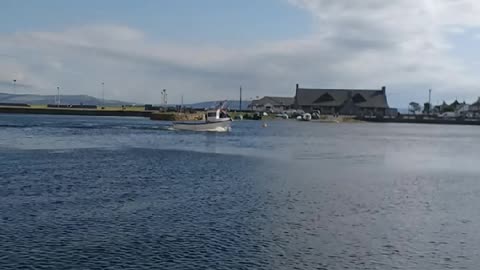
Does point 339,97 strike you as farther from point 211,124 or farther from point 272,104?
point 211,124

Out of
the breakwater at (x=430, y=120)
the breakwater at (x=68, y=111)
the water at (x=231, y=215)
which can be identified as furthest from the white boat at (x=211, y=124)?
the breakwater at (x=430, y=120)

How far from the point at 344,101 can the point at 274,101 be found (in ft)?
104

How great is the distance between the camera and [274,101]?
17525cm

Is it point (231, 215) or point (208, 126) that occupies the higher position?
point (208, 126)

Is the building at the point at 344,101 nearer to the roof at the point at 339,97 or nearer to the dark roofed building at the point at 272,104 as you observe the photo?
the roof at the point at 339,97

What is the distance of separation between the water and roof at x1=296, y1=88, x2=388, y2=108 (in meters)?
114

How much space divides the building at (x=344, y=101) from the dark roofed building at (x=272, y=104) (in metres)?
16.1

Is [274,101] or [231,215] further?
[274,101]

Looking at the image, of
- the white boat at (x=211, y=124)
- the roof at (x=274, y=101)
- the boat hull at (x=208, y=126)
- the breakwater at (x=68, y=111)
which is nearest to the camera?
the white boat at (x=211, y=124)

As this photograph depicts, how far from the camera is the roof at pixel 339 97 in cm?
14650

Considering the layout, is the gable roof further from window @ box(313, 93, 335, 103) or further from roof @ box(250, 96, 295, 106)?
window @ box(313, 93, 335, 103)

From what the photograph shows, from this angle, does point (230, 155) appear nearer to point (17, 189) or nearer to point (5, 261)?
point (17, 189)

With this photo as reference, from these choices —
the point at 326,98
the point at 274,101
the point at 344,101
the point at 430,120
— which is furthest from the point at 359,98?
the point at 274,101

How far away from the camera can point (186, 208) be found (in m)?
19.7
